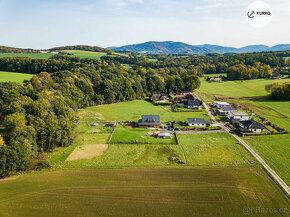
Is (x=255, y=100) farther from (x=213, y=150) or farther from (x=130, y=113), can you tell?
(x=130, y=113)

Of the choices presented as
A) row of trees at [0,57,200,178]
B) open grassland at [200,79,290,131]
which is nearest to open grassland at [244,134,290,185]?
open grassland at [200,79,290,131]

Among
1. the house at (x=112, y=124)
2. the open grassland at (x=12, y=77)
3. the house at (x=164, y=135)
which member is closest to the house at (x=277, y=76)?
the house at (x=164, y=135)

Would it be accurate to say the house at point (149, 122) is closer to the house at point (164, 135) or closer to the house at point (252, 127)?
the house at point (164, 135)

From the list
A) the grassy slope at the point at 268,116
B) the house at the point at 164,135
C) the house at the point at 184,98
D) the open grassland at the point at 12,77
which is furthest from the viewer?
the open grassland at the point at 12,77

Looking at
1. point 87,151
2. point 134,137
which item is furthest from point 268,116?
point 87,151

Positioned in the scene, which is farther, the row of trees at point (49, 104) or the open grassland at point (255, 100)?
the open grassland at point (255, 100)

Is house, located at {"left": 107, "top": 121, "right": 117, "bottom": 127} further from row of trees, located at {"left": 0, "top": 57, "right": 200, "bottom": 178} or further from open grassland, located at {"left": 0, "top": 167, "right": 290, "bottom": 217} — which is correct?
open grassland, located at {"left": 0, "top": 167, "right": 290, "bottom": 217}

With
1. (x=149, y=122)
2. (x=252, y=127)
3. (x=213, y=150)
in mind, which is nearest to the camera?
(x=213, y=150)
